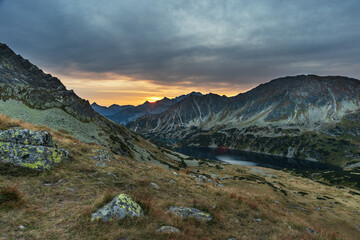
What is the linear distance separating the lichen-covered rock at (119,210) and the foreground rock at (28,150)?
827cm

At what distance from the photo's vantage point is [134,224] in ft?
26.4

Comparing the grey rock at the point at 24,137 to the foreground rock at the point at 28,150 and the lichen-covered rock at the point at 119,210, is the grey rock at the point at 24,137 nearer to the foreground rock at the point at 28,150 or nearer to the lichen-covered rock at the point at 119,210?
the foreground rock at the point at 28,150

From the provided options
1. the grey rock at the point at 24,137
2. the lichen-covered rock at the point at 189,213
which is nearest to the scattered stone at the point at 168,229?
the lichen-covered rock at the point at 189,213

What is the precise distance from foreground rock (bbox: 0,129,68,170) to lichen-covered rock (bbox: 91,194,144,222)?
326 inches

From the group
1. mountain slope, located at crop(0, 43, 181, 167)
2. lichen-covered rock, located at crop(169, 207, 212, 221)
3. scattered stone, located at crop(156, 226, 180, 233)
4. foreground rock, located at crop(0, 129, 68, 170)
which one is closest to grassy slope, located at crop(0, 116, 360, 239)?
scattered stone, located at crop(156, 226, 180, 233)

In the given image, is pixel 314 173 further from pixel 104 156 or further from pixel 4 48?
pixel 4 48

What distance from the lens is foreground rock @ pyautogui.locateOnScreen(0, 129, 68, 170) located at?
12.6 metres

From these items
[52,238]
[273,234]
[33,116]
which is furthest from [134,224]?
[33,116]

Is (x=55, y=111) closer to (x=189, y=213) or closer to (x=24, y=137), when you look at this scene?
(x=24, y=137)

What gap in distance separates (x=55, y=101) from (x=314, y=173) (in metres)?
205

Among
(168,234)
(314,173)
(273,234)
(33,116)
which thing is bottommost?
(314,173)

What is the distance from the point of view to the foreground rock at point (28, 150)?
12.6 meters

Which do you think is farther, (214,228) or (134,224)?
(214,228)

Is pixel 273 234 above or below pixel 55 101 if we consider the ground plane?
below
